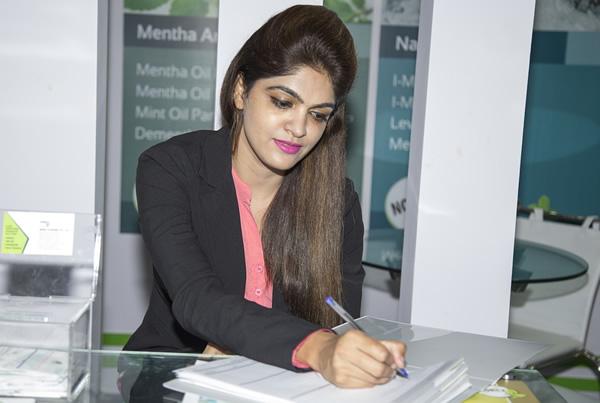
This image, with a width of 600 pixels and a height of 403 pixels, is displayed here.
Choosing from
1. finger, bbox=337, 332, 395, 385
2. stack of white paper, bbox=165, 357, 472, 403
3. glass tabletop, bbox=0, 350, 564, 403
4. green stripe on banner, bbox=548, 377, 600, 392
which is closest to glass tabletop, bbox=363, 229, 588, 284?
green stripe on banner, bbox=548, 377, 600, 392

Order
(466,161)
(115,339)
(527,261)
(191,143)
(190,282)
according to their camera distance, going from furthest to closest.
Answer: (115,339) < (527,261) < (466,161) < (191,143) < (190,282)

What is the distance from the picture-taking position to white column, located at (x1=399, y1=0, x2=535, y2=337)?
199cm

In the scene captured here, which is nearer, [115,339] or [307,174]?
[307,174]

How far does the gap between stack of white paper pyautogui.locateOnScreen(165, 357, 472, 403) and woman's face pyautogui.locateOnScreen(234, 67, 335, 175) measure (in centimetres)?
62

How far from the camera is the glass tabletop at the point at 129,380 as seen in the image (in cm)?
116

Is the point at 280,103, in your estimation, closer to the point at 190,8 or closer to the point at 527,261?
the point at 527,261

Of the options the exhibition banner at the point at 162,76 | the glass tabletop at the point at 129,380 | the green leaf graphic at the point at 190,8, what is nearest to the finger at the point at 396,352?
the glass tabletop at the point at 129,380

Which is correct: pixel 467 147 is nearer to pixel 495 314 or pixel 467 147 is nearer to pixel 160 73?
pixel 495 314

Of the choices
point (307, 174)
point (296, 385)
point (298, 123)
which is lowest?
point (296, 385)

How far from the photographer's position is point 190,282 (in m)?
1.36

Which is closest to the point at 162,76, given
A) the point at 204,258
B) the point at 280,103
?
the point at 280,103

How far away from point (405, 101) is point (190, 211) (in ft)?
9.01

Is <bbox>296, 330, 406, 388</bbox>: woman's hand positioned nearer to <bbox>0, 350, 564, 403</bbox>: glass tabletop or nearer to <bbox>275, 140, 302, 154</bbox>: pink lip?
<bbox>0, 350, 564, 403</bbox>: glass tabletop

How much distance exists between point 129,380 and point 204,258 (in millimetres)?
304
